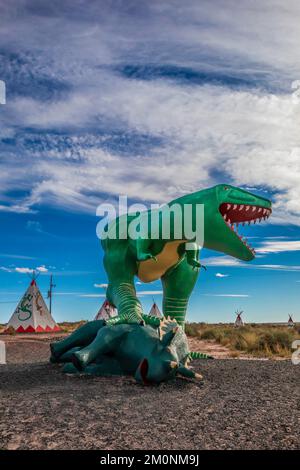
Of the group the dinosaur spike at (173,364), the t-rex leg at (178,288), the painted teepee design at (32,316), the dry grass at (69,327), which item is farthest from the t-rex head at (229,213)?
the dry grass at (69,327)

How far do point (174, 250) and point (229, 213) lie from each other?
122cm

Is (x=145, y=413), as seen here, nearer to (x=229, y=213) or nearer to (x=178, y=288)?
(x=229, y=213)

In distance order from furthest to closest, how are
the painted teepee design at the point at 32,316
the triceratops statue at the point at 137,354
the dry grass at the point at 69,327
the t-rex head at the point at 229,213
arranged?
the dry grass at the point at 69,327, the painted teepee design at the point at 32,316, the t-rex head at the point at 229,213, the triceratops statue at the point at 137,354

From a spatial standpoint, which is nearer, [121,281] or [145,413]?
[145,413]

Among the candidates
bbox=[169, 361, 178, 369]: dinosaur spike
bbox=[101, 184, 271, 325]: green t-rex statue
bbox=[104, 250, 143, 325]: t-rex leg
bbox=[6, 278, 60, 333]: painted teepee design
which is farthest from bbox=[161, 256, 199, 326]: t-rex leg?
bbox=[6, 278, 60, 333]: painted teepee design

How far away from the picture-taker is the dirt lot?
3.41 metres

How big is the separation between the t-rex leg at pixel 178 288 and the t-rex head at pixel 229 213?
1.50 meters

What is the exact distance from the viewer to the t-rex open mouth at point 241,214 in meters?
7.47

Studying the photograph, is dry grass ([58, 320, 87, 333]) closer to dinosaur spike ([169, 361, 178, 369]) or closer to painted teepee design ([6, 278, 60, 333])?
painted teepee design ([6, 278, 60, 333])

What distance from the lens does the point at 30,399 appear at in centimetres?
461

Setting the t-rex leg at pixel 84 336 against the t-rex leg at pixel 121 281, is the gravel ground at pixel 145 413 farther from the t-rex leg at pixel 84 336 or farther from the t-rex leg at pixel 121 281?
the t-rex leg at pixel 121 281

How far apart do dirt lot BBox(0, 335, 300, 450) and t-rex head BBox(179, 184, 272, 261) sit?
2.08 m

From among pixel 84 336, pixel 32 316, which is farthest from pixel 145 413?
pixel 32 316

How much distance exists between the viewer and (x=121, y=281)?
28.5 ft
